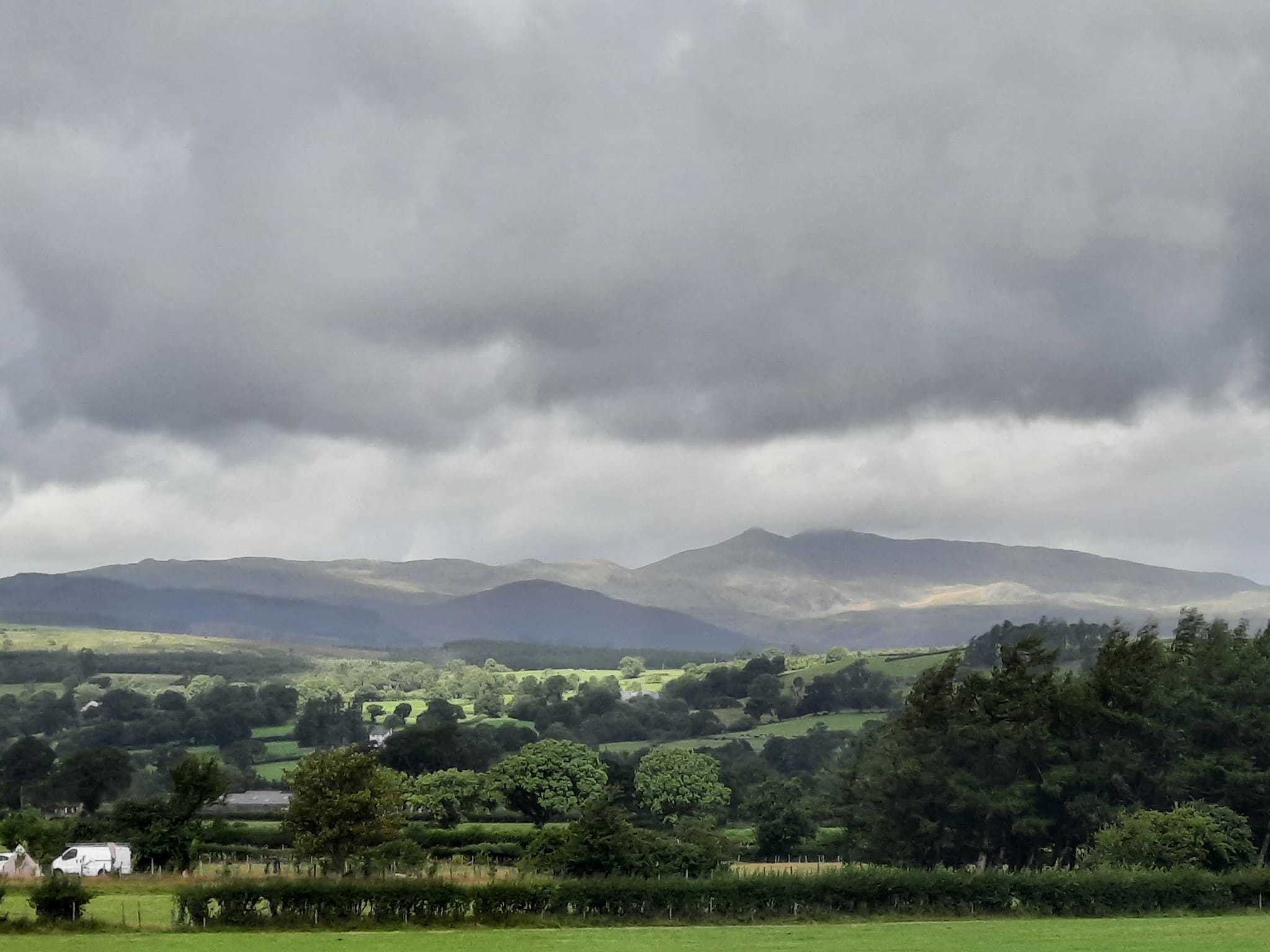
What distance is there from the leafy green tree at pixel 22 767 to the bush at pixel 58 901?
85976mm

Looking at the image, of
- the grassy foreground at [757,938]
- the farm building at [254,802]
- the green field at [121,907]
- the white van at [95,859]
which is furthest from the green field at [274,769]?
the grassy foreground at [757,938]

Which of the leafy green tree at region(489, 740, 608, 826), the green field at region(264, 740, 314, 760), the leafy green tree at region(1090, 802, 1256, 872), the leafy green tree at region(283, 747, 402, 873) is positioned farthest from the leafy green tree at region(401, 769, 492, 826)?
the green field at region(264, 740, 314, 760)

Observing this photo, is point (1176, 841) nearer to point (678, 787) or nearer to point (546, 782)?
point (678, 787)

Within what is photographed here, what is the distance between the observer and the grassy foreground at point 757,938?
1715 inches

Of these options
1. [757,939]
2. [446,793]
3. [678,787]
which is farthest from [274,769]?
[757,939]

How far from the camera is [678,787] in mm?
107125

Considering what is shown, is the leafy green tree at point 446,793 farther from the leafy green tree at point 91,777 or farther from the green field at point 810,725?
the green field at point 810,725

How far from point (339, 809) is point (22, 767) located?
2927 inches

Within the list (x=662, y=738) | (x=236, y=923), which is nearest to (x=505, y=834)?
(x=236, y=923)

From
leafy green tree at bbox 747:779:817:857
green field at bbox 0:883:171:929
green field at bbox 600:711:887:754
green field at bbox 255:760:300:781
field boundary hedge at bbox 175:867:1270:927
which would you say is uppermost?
field boundary hedge at bbox 175:867:1270:927

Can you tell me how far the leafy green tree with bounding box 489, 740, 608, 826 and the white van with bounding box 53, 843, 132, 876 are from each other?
30883 mm

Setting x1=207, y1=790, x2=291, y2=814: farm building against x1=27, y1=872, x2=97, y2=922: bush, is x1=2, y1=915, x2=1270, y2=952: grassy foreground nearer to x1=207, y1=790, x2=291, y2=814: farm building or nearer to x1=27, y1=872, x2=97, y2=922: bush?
x1=27, y1=872, x2=97, y2=922: bush

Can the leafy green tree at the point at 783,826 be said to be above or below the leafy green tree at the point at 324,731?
above

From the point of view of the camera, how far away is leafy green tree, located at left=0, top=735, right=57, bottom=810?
429 feet
